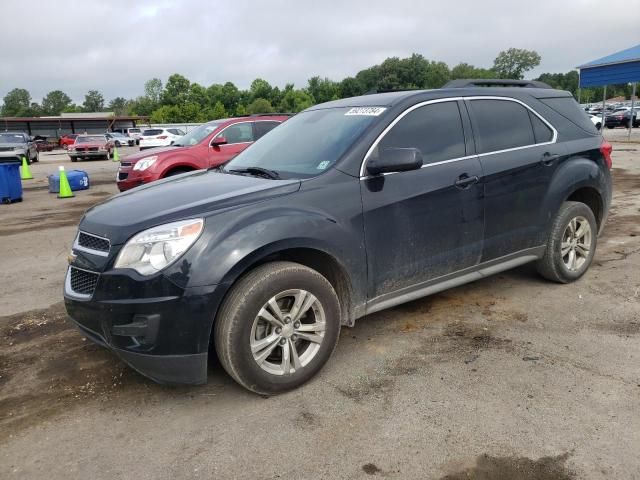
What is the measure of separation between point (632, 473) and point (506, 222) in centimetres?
218

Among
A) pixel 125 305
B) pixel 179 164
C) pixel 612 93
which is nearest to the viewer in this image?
pixel 125 305

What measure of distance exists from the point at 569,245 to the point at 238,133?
713 cm

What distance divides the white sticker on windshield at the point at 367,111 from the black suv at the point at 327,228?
2 centimetres

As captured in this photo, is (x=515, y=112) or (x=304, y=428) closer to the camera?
(x=304, y=428)

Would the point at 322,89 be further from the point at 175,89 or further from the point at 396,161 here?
the point at 396,161

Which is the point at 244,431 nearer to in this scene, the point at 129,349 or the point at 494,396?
the point at 129,349

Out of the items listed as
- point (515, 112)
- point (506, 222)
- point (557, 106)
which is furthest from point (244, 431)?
point (557, 106)

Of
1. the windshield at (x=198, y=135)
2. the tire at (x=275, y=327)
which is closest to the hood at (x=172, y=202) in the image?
the tire at (x=275, y=327)

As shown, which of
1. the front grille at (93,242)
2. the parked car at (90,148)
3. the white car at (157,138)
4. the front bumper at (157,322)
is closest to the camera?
the front bumper at (157,322)

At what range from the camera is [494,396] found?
312 cm

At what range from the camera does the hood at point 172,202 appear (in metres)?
3.02

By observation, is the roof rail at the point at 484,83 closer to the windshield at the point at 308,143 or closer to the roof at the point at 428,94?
the roof at the point at 428,94

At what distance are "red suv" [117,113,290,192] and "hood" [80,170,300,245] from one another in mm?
5729

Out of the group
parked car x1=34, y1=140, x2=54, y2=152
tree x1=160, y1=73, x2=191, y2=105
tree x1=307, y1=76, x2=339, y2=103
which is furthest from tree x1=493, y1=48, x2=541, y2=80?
parked car x1=34, y1=140, x2=54, y2=152
